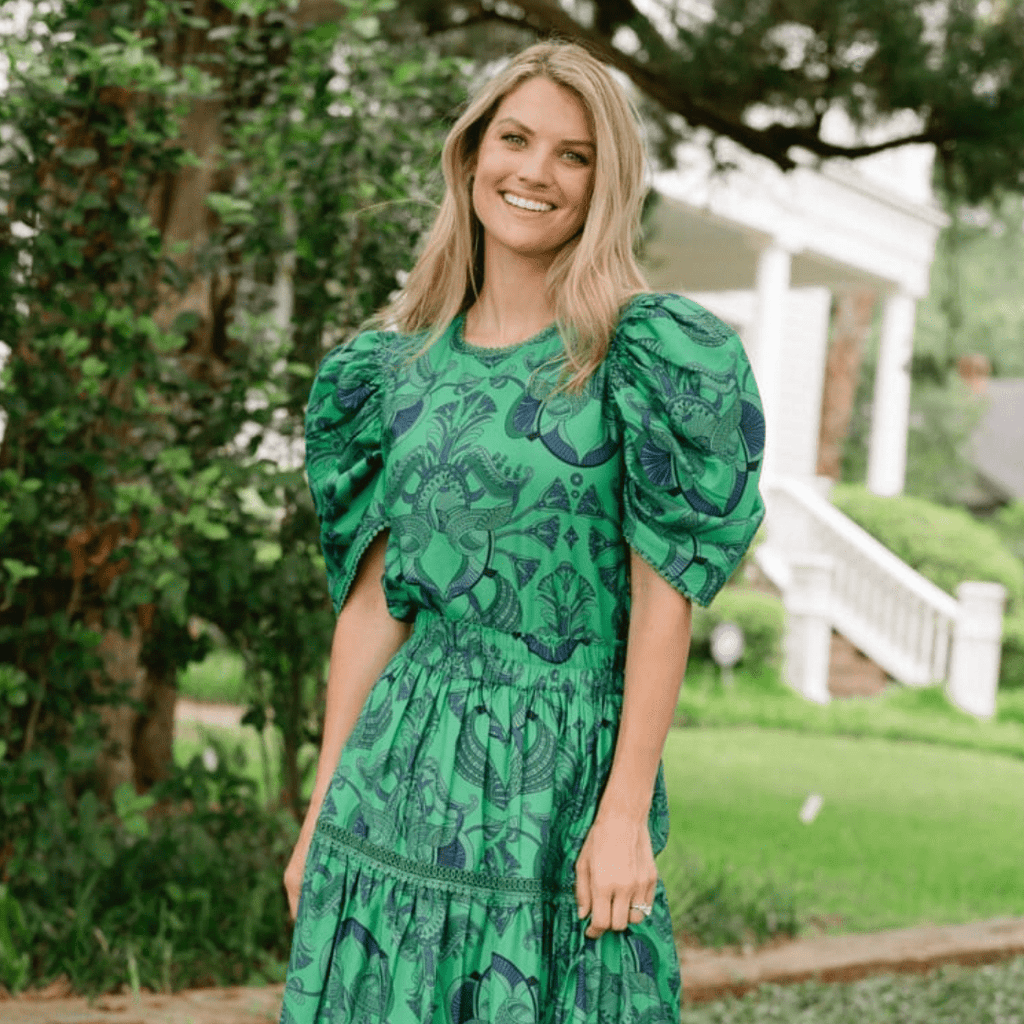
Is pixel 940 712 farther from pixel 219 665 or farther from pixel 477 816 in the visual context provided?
pixel 477 816

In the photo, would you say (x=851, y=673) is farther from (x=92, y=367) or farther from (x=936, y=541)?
(x=92, y=367)

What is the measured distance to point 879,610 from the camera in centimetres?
1442

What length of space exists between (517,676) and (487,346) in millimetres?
472

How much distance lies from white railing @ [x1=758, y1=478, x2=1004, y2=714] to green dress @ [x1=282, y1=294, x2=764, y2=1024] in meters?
11.7

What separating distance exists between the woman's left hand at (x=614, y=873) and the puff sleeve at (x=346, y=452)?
582 mm

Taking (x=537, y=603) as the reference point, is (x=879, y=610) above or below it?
above

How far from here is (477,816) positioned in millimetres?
1965

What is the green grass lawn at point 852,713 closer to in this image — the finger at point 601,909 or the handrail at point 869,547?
the handrail at point 869,547

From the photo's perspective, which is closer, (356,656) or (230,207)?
(356,656)

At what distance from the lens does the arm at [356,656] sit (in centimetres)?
226

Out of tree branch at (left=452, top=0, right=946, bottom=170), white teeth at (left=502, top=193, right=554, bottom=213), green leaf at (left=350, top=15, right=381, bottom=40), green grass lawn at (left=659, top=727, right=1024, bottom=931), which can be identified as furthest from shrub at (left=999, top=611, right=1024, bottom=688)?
white teeth at (left=502, top=193, right=554, bottom=213)

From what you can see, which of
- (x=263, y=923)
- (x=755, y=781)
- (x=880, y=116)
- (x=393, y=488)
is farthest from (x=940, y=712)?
(x=393, y=488)

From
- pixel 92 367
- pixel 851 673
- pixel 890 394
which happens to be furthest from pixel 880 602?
pixel 92 367

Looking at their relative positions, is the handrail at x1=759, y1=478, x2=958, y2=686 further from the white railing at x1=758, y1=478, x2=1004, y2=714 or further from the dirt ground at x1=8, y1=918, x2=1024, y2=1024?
the dirt ground at x1=8, y1=918, x2=1024, y2=1024
